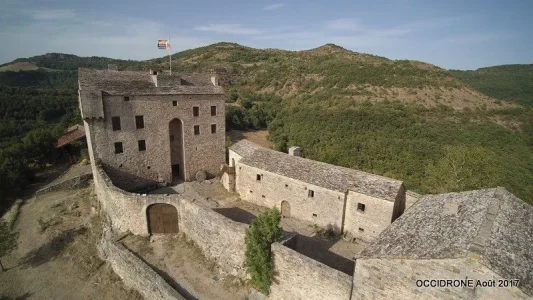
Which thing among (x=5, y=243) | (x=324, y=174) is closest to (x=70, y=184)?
(x=5, y=243)

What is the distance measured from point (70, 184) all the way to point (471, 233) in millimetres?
35165

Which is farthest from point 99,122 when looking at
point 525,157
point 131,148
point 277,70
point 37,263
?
point 277,70

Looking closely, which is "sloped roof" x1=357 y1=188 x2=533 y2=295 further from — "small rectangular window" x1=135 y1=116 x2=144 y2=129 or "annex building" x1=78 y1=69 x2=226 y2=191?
"small rectangular window" x1=135 y1=116 x2=144 y2=129

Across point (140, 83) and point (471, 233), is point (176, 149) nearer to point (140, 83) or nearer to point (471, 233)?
point (140, 83)

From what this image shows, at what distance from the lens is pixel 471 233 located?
9.58m

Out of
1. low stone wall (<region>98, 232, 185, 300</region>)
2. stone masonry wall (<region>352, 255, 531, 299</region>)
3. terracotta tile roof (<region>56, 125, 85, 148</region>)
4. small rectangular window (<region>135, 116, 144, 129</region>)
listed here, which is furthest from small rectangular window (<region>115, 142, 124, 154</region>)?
terracotta tile roof (<region>56, 125, 85, 148</region>)

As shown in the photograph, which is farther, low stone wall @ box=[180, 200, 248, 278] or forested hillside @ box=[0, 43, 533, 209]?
forested hillside @ box=[0, 43, 533, 209]

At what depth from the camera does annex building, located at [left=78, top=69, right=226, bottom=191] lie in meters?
22.1

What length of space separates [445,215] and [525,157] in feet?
98.1

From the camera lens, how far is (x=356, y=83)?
183 ft

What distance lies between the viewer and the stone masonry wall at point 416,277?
8234mm

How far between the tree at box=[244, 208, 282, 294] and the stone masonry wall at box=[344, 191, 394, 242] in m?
6.20

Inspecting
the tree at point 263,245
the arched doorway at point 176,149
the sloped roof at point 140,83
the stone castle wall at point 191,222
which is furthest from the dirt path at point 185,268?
the sloped roof at point 140,83

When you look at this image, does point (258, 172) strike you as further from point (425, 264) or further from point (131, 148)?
point (425, 264)
